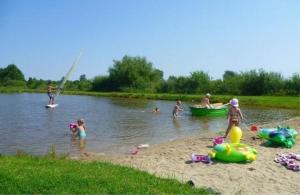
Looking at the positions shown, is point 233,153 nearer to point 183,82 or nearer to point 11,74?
point 183,82

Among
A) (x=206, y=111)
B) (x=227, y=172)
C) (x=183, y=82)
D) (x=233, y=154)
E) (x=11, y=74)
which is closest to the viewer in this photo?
(x=227, y=172)

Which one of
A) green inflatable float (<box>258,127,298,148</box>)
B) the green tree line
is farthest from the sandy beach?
the green tree line

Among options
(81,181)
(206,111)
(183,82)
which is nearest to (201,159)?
(81,181)

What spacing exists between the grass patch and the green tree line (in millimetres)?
57602

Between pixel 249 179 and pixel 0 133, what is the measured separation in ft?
49.7

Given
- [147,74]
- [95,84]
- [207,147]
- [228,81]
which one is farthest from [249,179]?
[95,84]

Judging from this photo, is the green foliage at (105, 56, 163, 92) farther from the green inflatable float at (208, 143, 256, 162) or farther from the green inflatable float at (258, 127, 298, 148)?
the green inflatable float at (208, 143, 256, 162)

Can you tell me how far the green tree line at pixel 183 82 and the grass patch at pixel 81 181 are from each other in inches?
2268

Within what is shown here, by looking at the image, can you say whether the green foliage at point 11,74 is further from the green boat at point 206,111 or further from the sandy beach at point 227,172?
the sandy beach at point 227,172

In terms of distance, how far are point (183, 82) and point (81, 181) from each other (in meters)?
72.7

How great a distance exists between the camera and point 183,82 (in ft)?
263

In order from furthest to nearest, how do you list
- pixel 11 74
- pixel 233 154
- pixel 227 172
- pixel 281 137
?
pixel 11 74, pixel 281 137, pixel 233 154, pixel 227 172

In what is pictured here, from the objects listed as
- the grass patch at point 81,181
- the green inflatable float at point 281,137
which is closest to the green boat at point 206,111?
the green inflatable float at point 281,137

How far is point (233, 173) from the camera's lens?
1052cm
